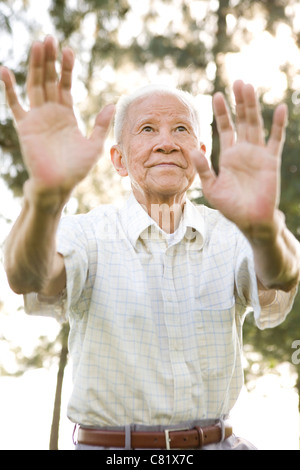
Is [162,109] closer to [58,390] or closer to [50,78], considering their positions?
[50,78]

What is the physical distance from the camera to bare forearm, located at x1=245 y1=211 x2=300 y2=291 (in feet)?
5.43

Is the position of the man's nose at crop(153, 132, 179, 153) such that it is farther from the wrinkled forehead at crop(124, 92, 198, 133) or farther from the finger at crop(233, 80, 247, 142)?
the finger at crop(233, 80, 247, 142)

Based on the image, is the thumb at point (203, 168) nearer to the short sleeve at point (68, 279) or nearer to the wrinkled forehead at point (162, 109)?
the short sleeve at point (68, 279)

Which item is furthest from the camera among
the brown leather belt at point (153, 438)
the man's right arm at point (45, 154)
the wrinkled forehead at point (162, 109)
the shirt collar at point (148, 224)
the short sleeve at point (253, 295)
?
the wrinkled forehead at point (162, 109)

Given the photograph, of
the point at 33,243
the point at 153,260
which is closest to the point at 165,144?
the point at 153,260

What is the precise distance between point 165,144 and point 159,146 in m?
0.03

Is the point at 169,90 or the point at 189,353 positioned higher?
the point at 169,90

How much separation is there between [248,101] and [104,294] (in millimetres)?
841

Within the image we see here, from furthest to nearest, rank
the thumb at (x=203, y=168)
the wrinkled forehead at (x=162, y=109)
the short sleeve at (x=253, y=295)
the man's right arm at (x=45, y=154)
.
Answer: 1. the wrinkled forehead at (x=162, y=109)
2. the short sleeve at (x=253, y=295)
3. the thumb at (x=203, y=168)
4. the man's right arm at (x=45, y=154)

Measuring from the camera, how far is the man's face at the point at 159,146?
2.25 meters

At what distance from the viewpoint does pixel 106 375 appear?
195 cm

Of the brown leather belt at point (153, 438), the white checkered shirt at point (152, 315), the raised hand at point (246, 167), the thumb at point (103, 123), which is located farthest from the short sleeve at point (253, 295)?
the thumb at point (103, 123)

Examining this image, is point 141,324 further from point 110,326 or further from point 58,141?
point 58,141
